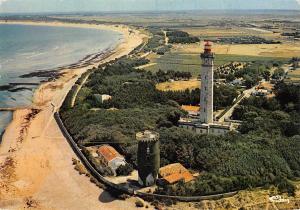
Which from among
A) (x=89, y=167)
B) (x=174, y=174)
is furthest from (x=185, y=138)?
(x=89, y=167)

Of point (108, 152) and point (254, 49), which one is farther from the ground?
point (108, 152)

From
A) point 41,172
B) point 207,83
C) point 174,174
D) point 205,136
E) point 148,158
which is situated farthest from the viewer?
point 207,83

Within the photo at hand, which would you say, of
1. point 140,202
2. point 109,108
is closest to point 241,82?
point 109,108

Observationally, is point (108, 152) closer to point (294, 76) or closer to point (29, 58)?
point (294, 76)

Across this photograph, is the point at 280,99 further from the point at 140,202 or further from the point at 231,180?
the point at 140,202

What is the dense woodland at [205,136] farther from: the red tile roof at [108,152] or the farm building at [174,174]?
the red tile roof at [108,152]

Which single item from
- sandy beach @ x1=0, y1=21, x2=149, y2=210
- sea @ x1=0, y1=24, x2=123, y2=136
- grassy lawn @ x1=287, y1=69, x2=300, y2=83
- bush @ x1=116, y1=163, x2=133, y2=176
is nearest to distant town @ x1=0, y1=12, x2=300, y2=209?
bush @ x1=116, y1=163, x2=133, y2=176
